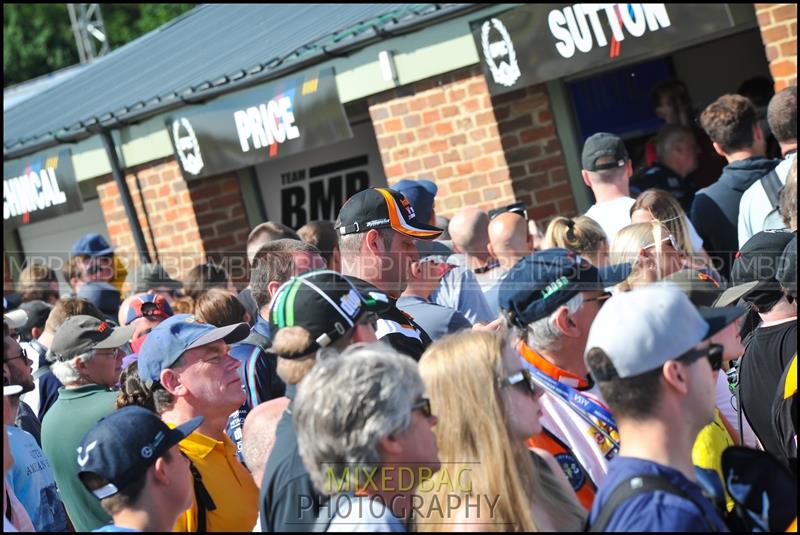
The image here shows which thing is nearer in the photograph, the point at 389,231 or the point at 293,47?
the point at 389,231

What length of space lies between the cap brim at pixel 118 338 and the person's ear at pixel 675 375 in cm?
307

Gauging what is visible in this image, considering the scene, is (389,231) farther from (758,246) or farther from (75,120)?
(75,120)

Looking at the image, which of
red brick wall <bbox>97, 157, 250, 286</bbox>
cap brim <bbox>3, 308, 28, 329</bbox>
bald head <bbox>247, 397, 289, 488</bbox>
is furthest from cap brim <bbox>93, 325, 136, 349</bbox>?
red brick wall <bbox>97, 157, 250, 286</bbox>

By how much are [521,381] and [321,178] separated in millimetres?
7084

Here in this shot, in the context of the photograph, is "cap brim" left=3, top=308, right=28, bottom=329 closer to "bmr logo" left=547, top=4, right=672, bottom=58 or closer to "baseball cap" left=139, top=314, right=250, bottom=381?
"baseball cap" left=139, top=314, right=250, bottom=381

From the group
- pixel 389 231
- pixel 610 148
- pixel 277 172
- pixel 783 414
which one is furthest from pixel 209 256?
pixel 783 414

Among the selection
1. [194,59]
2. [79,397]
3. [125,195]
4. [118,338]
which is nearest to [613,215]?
[118,338]

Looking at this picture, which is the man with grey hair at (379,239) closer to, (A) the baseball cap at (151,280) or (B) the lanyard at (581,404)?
(B) the lanyard at (581,404)

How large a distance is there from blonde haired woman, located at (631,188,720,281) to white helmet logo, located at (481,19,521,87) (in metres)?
1.96

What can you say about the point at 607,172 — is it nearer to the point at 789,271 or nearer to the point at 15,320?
the point at 789,271

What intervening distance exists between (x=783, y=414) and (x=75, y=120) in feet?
28.1

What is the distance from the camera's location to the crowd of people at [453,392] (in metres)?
2.61

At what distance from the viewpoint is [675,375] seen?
8.50 ft

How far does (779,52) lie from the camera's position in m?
6.28
